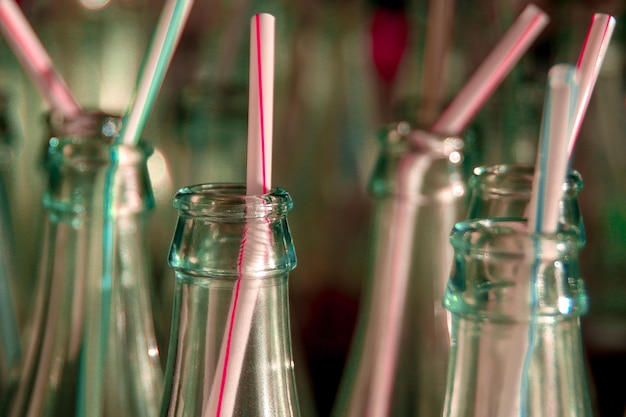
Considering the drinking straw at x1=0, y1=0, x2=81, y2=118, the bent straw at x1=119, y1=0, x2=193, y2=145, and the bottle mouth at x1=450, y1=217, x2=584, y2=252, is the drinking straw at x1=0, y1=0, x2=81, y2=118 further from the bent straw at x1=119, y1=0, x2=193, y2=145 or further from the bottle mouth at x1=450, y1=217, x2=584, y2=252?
the bottle mouth at x1=450, y1=217, x2=584, y2=252

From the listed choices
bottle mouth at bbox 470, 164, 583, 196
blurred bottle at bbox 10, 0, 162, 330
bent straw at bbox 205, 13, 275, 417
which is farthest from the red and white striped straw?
blurred bottle at bbox 10, 0, 162, 330

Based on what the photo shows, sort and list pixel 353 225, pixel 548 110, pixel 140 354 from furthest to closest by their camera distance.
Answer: pixel 353 225 → pixel 140 354 → pixel 548 110

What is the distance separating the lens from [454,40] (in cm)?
68

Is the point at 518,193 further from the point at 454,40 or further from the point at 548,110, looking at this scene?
the point at 454,40

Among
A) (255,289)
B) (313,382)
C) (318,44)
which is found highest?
(318,44)

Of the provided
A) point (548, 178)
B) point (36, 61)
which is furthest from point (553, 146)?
point (36, 61)

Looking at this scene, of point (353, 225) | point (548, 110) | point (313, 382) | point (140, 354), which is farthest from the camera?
point (353, 225)

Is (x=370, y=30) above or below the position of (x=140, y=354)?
above

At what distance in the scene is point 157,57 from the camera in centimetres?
33

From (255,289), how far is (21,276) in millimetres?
303

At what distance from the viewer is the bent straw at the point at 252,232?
277mm

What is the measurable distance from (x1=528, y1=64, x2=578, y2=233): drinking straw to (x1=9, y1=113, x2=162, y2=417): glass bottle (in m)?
0.17

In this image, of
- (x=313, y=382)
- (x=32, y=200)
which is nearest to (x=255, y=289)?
(x=313, y=382)

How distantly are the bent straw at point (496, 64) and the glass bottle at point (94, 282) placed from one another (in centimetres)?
14
